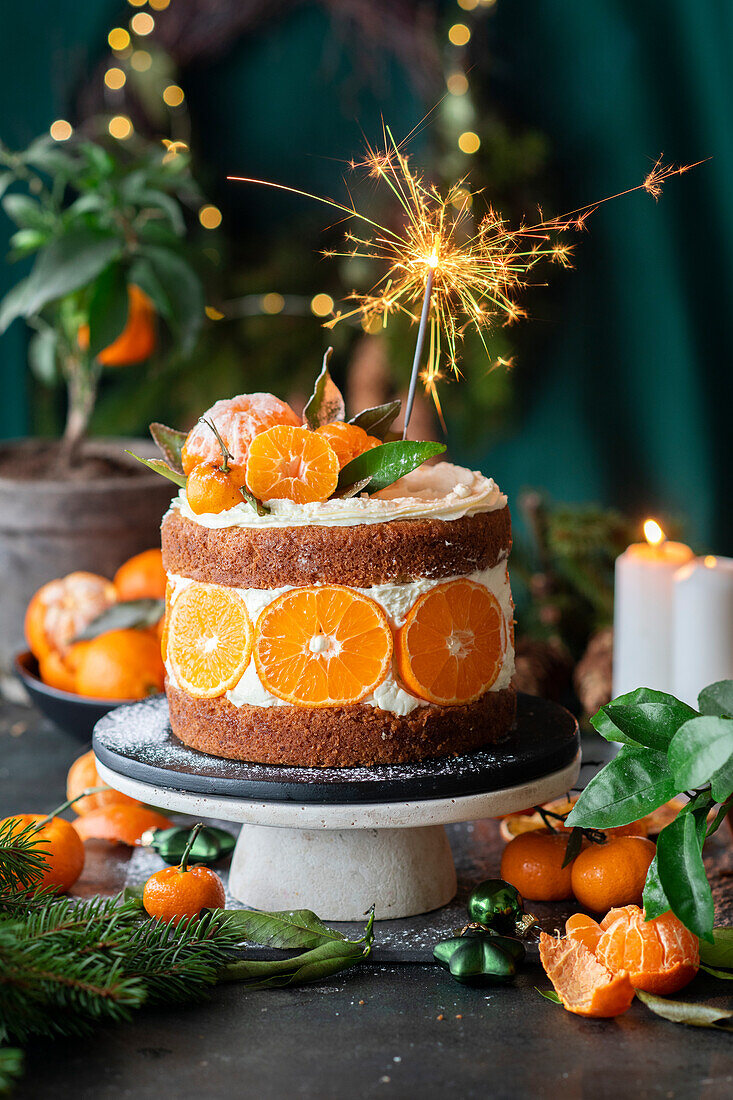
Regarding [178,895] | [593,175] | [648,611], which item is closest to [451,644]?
[178,895]

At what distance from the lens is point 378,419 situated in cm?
139

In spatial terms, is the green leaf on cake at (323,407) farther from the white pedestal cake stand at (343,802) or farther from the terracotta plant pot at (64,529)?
the terracotta plant pot at (64,529)

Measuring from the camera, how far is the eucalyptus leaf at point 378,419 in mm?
1387

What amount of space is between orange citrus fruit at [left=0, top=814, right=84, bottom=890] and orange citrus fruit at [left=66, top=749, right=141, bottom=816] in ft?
0.60

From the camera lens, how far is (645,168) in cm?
279

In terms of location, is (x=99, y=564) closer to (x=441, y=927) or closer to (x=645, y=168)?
(x=441, y=927)

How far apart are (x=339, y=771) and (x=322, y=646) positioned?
133 mm

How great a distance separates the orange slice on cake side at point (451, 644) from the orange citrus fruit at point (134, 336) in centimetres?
119

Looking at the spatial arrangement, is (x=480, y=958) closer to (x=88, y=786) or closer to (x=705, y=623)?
(x=88, y=786)

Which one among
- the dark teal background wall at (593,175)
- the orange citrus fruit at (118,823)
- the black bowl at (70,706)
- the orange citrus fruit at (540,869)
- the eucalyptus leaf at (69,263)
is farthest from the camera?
the dark teal background wall at (593,175)

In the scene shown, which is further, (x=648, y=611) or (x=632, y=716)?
(x=648, y=611)

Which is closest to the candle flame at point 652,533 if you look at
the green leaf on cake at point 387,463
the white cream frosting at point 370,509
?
the white cream frosting at point 370,509

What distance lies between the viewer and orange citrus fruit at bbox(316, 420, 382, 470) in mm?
1285

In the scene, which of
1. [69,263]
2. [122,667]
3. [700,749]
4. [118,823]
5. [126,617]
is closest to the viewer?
[700,749]
